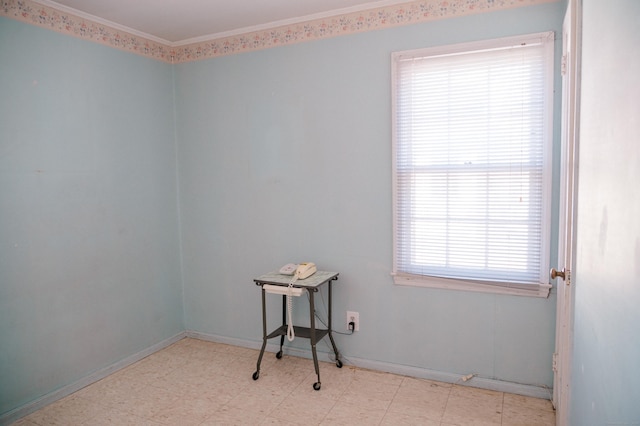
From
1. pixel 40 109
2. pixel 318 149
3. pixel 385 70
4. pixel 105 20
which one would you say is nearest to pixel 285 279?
pixel 318 149

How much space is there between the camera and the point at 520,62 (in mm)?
2471

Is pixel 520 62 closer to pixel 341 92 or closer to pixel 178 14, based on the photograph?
pixel 341 92

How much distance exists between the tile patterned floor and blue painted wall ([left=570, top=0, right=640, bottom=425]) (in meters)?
1.42

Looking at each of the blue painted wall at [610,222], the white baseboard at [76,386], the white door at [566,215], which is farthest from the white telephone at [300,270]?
the blue painted wall at [610,222]

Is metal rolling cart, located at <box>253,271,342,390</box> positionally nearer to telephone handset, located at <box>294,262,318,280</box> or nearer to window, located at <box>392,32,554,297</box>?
telephone handset, located at <box>294,262,318,280</box>

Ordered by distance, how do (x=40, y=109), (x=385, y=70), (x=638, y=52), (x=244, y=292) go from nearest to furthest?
(x=638, y=52) → (x=40, y=109) → (x=385, y=70) → (x=244, y=292)

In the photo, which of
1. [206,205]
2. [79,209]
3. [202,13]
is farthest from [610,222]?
[206,205]

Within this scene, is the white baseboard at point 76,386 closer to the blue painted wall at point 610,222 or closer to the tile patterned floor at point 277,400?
the tile patterned floor at point 277,400

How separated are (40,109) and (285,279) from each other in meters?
1.84

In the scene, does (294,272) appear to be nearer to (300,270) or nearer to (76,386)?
(300,270)

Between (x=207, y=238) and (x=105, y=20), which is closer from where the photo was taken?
(x=105, y=20)

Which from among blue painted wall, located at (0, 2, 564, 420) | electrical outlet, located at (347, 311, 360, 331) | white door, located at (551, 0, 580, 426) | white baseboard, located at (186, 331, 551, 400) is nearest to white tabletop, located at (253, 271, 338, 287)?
blue painted wall, located at (0, 2, 564, 420)

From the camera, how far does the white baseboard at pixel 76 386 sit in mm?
2518

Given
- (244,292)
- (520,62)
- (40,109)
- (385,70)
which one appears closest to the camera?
(520,62)
